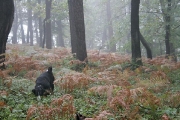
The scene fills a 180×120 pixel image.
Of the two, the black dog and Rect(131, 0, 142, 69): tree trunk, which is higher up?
Rect(131, 0, 142, 69): tree trunk

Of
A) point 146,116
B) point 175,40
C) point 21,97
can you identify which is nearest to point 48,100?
point 21,97

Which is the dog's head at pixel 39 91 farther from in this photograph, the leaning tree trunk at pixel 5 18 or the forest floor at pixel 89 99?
the leaning tree trunk at pixel 5 18

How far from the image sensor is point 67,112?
16.6 ft

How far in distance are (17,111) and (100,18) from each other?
141ft

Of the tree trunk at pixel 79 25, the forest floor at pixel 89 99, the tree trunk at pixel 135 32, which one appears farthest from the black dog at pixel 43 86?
the tree trunk at pixel 135 32

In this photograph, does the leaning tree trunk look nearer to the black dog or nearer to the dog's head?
the black dog

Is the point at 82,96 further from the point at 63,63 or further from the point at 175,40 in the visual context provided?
the point at 175,40

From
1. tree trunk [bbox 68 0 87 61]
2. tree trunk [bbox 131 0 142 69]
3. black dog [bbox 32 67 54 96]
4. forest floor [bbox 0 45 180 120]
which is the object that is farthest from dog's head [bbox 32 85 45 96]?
tree trunk [bbox 131 0 142 69]

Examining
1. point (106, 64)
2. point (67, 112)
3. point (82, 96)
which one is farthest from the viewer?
point (106, 64)

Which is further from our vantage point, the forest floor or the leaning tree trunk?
the leaning tree trunk

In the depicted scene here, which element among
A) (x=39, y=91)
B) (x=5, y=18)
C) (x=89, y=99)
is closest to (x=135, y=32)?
(x=89, y=99)

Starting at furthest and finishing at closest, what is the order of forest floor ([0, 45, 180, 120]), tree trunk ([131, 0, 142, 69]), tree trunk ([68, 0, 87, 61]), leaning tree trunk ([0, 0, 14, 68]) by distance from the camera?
tree trunk ([68, 0, 87, 61])
tree trunk ([131, 0, 142, 69])
leaning tree trunk ([0, 0, 14, 68])
forest floor ([0, 45, 180, 120])

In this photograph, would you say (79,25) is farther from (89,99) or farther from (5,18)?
(89,99)

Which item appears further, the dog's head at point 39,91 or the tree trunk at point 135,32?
the tree trunk at point 135,32
